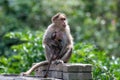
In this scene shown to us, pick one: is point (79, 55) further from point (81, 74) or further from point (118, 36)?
point (118, 36)

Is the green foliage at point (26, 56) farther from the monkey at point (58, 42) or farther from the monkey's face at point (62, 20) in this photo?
the monkey's face at point (62, 20)

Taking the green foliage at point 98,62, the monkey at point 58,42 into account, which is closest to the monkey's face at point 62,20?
the monkey at point 58,42

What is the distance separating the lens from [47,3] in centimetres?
2506

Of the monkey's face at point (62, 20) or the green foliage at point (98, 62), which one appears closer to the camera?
the monkey's face at point (62, 20)

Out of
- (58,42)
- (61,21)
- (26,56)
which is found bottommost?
(58,42)

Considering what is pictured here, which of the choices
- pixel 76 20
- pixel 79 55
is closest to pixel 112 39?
pixel 76 20

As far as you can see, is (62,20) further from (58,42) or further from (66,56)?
(66,56)

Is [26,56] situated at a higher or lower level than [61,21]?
higher

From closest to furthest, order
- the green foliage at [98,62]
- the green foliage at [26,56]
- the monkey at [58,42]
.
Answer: the monkey at [58,42] < the green foliage at [98,62] < the green foliage at [26,56]

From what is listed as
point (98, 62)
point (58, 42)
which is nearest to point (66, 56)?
point (58, 42)

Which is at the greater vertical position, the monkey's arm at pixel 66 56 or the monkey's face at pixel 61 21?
the monkey's face at pixel 61 21

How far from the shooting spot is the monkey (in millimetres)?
11430

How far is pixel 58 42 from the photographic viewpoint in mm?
11555

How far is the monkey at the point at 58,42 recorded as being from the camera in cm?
1143
